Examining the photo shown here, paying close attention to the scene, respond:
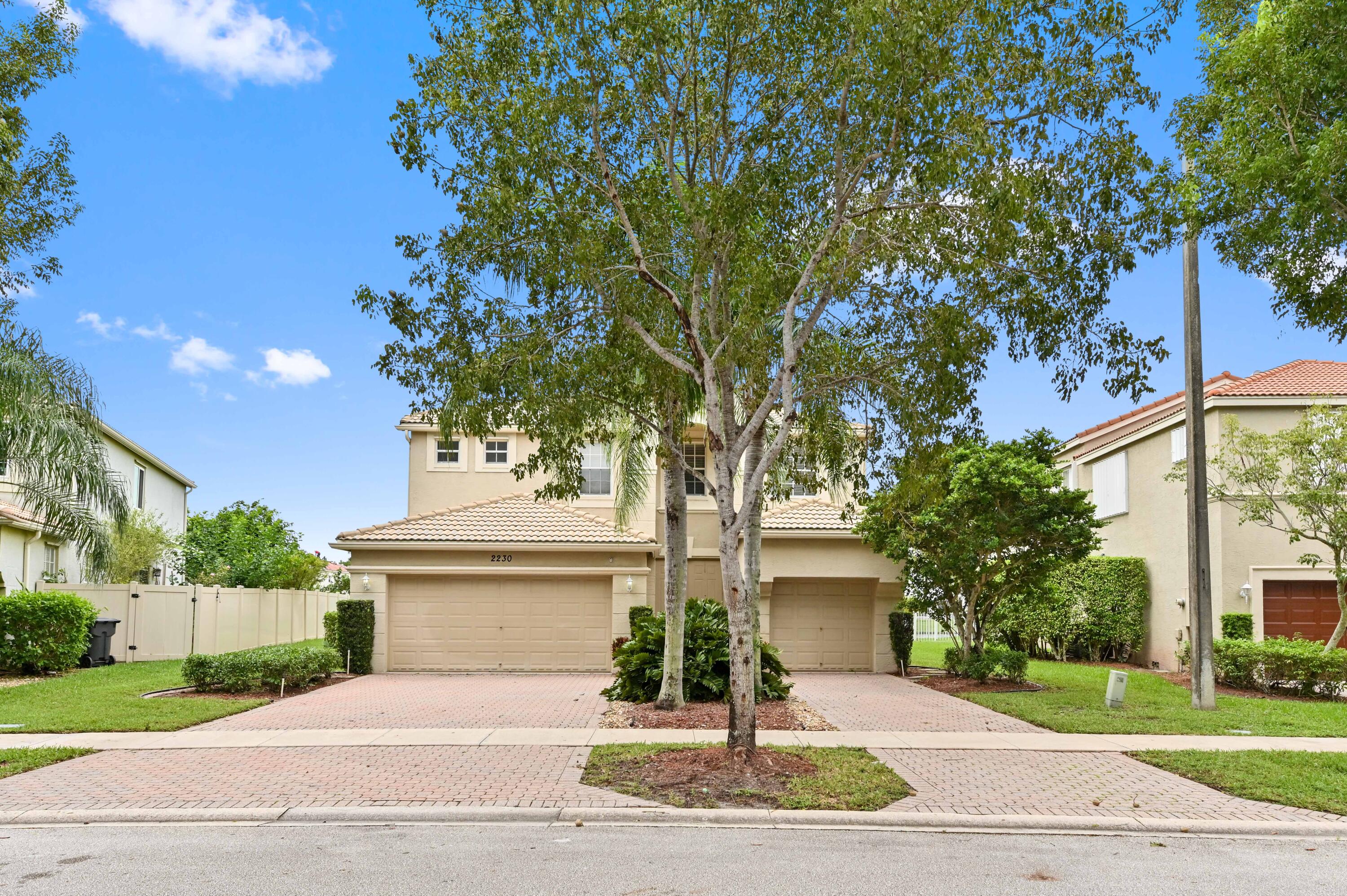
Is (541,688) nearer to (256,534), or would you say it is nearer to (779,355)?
(779,355)

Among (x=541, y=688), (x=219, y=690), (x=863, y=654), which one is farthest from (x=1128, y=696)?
(x=219, y=690)

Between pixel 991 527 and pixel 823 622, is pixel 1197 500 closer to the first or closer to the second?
pixel 991 527

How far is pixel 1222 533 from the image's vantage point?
22.6 meters

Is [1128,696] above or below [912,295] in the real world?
below

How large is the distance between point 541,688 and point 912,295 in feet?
35.5

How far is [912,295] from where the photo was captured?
12.9 meters

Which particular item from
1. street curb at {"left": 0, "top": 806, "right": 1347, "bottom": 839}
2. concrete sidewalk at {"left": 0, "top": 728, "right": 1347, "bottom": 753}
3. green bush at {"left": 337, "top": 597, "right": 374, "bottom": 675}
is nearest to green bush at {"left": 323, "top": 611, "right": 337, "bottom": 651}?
green bush at {"left": 337, "top": 597, "right": 374, "bottom": 675}

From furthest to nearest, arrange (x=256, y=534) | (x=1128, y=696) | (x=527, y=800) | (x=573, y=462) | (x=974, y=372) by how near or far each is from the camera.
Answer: (x=256, y=534), (x=1128, y=696), (x=573, y=462), (x=974, y=372), (x=527, y=800)

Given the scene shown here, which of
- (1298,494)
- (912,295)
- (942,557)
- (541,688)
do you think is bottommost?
(541,688)

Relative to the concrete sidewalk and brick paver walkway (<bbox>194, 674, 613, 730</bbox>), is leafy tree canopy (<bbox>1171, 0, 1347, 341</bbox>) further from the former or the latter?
brick paver walkway (<bbox>194, 674, 613, 730</bbox>)

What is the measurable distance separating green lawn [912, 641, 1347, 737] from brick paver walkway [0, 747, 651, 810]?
7428 mm

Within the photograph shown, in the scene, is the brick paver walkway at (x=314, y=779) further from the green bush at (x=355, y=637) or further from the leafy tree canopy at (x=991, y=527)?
the green bush at (x=355, y=637)

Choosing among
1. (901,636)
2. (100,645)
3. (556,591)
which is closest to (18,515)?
(100,645)

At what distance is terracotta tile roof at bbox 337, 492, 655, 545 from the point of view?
76.2 ft
